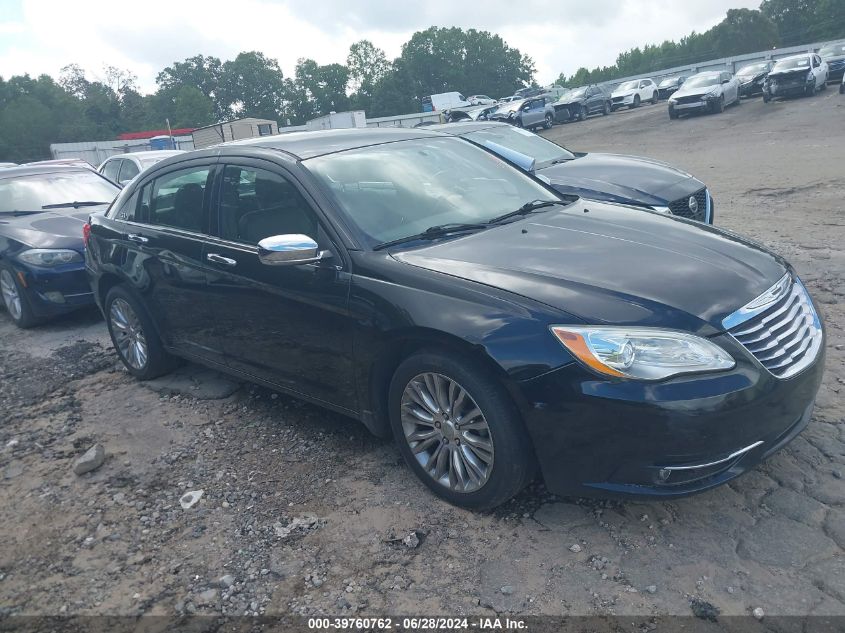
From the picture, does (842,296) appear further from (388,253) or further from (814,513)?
(388,253)

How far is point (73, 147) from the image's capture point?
47031 mm

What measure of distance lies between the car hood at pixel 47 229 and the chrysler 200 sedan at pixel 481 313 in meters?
2.97

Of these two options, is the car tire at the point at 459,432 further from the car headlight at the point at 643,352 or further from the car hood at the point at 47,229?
the car hood at the point at 47,229

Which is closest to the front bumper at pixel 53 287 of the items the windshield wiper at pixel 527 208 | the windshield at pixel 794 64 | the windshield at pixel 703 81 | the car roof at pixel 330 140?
the car roof at pixel 330 140

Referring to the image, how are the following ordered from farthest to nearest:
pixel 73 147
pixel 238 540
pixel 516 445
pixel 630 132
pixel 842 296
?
1. pixel 73 147
2. pixel 630 132
3. pixel 842 296
4. pixel 238 540
5. pixel 516 445

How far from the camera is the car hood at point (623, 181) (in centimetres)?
711

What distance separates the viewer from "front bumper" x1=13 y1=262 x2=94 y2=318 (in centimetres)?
717

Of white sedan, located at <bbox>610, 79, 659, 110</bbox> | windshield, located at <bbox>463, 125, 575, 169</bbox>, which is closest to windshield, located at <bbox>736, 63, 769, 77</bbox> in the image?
white sedan, located at <bbox>610, 79, 659, 110</bbox>

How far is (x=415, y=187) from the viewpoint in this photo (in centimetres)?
406

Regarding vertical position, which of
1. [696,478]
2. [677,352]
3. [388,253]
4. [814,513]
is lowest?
[814,513]

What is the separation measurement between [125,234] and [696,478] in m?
4.25

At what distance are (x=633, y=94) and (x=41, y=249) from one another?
121ft

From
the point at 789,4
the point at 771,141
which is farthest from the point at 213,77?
the point at 771,141

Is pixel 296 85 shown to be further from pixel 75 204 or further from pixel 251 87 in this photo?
pixel 75 204
